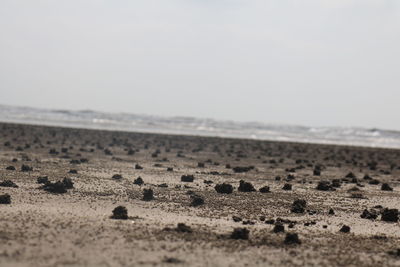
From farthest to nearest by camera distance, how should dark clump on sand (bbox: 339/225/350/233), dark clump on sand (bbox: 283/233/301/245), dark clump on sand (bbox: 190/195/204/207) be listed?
1. dark clump on sand (bbox: 190/195/204/207)
2. dark clump on sand (bbox: 339/225/350/233)
3. dark clump on sand (bbox: 283/233/301/245)

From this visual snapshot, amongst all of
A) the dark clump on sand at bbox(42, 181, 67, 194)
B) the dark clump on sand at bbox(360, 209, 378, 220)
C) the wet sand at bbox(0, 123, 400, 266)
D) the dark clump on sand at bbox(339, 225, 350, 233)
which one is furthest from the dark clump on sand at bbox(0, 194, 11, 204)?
the dark clump on sand at bbox(360, 209, 378, 220)

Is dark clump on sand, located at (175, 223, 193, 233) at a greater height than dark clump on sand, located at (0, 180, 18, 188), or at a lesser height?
greater

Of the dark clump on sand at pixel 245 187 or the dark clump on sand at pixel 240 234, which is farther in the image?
the dark clump on sand at pixel 245 187

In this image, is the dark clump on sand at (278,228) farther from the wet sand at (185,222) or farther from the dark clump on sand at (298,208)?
the dark clump on sand at (298,208)

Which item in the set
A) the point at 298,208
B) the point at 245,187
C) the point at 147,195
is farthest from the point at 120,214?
the point at 245,187

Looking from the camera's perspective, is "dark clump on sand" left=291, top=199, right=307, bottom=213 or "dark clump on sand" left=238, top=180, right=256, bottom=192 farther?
"dark clump on sand" left=238, top=180, right=256, bottom=192

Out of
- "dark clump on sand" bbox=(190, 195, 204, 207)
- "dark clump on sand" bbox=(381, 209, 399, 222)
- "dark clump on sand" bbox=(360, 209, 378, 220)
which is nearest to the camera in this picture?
"dark clump on sand" bbox=(381, 209, 399, 222)

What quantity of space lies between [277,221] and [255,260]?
327 cm

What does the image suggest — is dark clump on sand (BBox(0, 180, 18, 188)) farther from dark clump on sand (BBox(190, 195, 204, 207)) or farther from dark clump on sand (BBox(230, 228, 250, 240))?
dark clump on sand (BBox(230, 228, 250, 240))

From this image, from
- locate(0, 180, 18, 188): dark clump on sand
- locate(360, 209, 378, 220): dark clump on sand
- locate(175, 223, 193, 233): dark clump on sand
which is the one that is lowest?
locate(0, 180, 18, 188): dark clump on sand

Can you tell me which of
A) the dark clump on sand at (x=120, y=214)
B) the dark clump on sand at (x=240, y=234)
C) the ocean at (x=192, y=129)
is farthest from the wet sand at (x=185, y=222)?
the ocean at (x=192, y=129)

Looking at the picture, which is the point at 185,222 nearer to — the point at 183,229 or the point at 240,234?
the point at 183,229

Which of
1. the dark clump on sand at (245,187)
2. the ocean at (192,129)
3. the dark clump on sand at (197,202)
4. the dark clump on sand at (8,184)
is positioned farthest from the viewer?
the ocean at (192,129)

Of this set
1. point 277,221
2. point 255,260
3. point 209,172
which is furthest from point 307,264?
point 209,172
